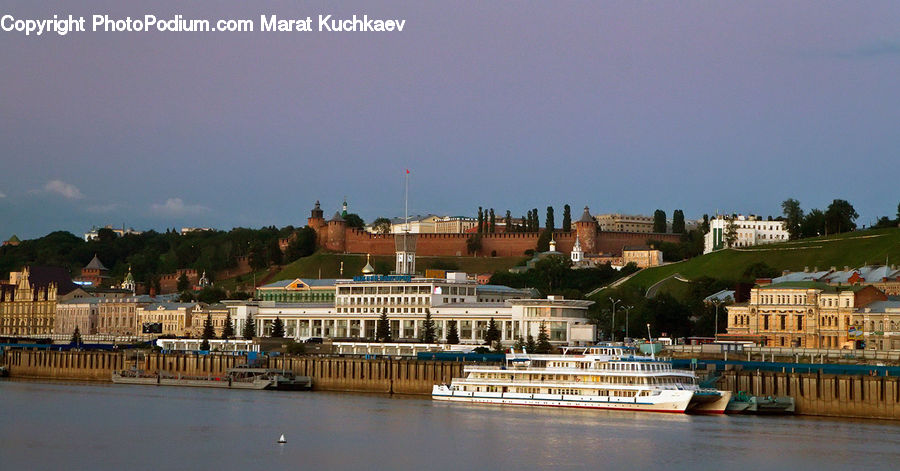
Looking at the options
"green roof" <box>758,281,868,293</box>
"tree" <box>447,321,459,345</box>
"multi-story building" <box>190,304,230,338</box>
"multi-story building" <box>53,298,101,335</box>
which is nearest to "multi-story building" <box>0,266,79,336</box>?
"multi-story building" <box>53,298,101,335</box>

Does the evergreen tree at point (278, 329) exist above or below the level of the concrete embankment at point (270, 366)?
above

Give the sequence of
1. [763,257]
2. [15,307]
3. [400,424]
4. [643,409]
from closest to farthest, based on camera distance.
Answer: [400,424], [643,409], [763,257], [15,307]

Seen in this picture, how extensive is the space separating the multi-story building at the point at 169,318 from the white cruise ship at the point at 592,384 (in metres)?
76.3

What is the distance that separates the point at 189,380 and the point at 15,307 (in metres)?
91.6

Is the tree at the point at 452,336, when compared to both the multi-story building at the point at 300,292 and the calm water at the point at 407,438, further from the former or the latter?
the calm water at the point at 407,438

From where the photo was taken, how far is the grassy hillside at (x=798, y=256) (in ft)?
553

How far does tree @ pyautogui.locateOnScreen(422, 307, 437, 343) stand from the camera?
127 metres

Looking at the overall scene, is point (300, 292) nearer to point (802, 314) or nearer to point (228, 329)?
point (228, 329)

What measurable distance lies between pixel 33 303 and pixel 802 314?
115951mm

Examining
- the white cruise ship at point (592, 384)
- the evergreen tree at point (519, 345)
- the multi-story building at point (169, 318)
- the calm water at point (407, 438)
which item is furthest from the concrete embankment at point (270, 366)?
the multi-story building at point (169, 318)

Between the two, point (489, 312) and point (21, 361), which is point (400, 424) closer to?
point (489, 312)

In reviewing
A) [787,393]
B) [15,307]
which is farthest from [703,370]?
[15,307]

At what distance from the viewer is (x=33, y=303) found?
195125 millimetres

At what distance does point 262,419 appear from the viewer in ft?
265
